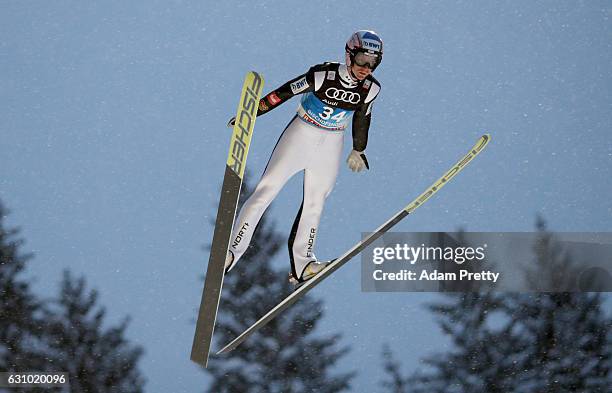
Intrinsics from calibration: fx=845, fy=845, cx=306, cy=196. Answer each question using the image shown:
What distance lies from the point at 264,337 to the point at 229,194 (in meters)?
17.1

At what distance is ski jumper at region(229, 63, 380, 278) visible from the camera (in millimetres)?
7449

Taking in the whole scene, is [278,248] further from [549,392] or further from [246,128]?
[246,128]

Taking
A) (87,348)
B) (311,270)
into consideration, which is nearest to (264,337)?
(87,348)

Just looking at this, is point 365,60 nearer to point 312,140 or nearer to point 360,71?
point 360,71

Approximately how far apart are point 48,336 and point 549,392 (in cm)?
1350

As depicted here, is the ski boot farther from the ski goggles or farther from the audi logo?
the ski goggles

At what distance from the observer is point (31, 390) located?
17938 millimetres

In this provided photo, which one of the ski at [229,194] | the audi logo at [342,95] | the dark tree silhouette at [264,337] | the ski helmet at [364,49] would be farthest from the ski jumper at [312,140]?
the dark tree silhouette at [264,337]

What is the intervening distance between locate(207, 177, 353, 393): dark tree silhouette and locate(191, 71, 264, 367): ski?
15172 mm

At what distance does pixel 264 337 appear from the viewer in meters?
23.5

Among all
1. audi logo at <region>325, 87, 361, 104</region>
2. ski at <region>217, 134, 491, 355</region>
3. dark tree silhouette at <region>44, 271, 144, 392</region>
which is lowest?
ski at <region>217, 134, 491, 355</region>

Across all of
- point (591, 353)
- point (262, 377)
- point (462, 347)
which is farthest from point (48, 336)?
point (591, 353)

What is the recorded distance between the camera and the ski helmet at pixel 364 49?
23.7 ft

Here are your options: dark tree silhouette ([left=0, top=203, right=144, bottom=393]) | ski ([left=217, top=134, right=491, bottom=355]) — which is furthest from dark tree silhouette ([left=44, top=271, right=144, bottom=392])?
ski ([left=217, top=134, right=491, bottom=355])
